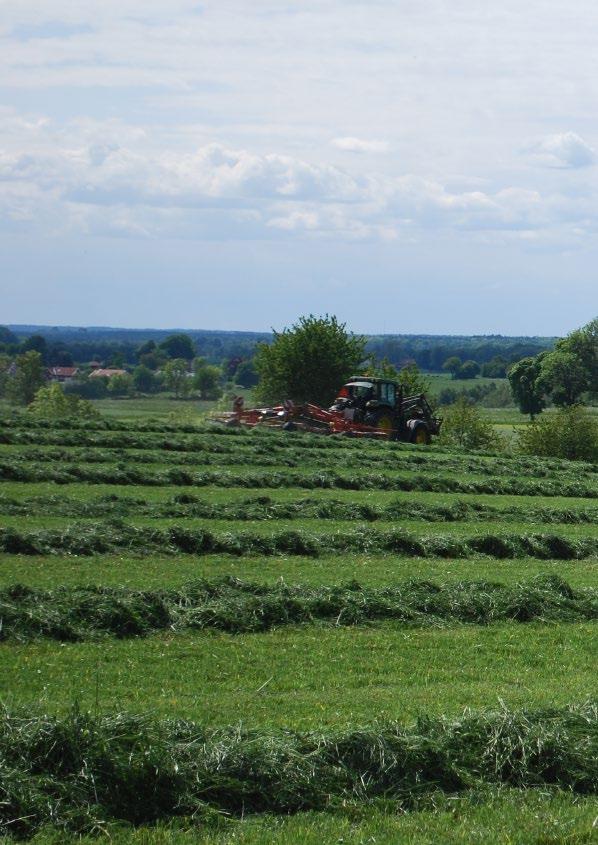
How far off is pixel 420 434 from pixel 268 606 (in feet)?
119

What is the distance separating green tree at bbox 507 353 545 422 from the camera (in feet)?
345

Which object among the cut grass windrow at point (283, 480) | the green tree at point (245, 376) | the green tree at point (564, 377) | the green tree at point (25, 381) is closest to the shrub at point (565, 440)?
the cut grass windrow at point (283, 480)

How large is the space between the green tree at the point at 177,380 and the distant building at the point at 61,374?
32.4ft

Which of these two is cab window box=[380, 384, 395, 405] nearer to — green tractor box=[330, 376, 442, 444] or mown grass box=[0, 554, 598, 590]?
green tractor box=[330, 376, 442, 444]

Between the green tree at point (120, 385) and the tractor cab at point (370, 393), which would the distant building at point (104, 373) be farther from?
the tractor cab at point (370, 393)

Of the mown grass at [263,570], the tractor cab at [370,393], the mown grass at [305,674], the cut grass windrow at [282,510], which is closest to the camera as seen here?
the mown grass at [305,674]

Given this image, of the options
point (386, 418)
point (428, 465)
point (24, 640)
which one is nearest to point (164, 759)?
point (24, 640)

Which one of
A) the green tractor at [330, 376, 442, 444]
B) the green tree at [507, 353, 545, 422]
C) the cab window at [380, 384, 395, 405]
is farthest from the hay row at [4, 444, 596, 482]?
the green tree at [507, 353, 545, 422]

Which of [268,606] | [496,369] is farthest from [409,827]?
[496,369]

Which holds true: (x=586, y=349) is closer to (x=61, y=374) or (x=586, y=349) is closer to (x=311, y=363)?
(x=311, y=363)

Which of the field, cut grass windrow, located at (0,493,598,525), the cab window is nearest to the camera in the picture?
the field

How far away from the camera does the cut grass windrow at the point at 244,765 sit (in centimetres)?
840

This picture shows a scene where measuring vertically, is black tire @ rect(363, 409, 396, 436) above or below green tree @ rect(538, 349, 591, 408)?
below

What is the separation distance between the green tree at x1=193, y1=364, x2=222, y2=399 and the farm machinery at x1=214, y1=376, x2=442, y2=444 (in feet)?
246
